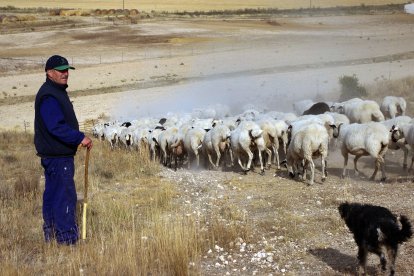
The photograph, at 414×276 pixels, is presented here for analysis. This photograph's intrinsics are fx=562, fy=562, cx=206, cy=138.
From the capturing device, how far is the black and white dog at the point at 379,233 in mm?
5887

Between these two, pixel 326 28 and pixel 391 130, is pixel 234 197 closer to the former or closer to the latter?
pixel 391 130

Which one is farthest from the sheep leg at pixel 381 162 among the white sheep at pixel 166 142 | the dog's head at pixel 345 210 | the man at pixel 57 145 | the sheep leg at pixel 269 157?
the man at pixel 57 145

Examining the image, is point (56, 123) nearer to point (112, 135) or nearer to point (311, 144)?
point (311, 144)

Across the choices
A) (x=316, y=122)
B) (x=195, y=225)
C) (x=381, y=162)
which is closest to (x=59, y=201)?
(x=195, y=225)

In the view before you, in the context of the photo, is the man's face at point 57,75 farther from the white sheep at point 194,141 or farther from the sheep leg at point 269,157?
the white sheep at point 194,141

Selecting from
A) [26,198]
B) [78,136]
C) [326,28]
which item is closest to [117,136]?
[26,198]

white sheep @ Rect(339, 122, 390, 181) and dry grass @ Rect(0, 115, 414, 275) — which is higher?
white sheep @ Rect(339, 122, 390, 181)

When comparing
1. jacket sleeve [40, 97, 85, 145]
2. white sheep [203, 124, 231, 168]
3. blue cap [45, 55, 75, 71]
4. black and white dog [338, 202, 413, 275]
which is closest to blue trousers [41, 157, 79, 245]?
jacket sleeve [40, 97, 85, 145]

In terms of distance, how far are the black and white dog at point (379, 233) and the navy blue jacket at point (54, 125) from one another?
359 centimetres

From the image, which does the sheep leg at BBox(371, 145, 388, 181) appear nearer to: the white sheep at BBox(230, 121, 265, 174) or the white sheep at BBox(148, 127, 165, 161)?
the white sheep at BBox(230, 121, 265, 174)

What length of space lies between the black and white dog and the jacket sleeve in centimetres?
359

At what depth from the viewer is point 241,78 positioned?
37.4 m

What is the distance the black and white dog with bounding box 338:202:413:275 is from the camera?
5.89m

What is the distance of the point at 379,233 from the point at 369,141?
6.71 meters
